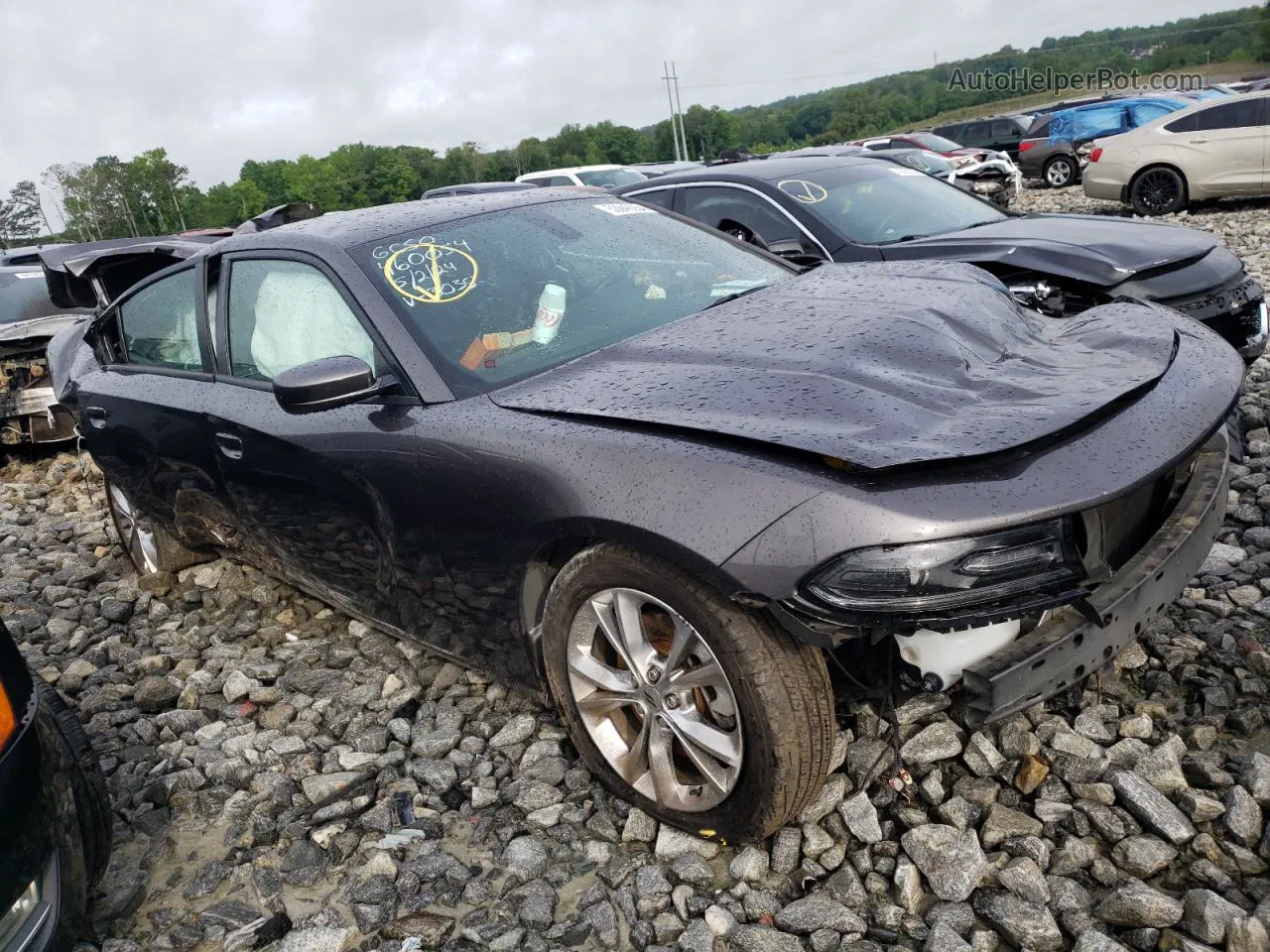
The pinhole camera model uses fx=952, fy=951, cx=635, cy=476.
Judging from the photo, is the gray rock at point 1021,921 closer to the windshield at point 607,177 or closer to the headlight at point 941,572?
the headlight at point 941,572

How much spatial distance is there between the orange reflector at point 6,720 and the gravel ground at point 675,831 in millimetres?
719

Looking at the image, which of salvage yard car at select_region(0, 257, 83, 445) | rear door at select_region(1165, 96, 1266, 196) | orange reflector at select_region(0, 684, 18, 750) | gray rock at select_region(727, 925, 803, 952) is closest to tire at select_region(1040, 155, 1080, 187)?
rear door at select_region(1165, 96, 1266, 196)

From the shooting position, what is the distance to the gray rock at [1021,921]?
6.33 feet

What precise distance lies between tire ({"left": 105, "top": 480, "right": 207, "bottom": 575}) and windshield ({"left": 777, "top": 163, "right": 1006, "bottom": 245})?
396 centimetres

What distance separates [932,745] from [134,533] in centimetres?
384

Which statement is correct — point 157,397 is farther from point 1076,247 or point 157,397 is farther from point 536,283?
point 1076,247

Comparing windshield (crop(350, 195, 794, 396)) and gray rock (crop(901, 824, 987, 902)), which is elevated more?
windshield (crop(350, 195, 794, 396))

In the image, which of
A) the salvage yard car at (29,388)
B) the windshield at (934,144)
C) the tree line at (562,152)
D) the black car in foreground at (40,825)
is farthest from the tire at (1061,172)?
the tree line at (562,152)

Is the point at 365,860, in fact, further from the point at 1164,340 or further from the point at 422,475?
the point at 1164,340

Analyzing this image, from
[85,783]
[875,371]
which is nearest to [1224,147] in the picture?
[875,371]

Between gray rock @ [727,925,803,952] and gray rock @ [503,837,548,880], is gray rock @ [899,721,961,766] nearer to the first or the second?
gray rock @ [727,925,803,952]

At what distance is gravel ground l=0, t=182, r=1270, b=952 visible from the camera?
6.75 ft

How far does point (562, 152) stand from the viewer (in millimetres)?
99000

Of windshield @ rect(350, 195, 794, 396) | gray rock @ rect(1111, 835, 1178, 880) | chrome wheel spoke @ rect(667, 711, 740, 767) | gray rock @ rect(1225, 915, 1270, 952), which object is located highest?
windshield @ rect(350, 195, 794, 396)
